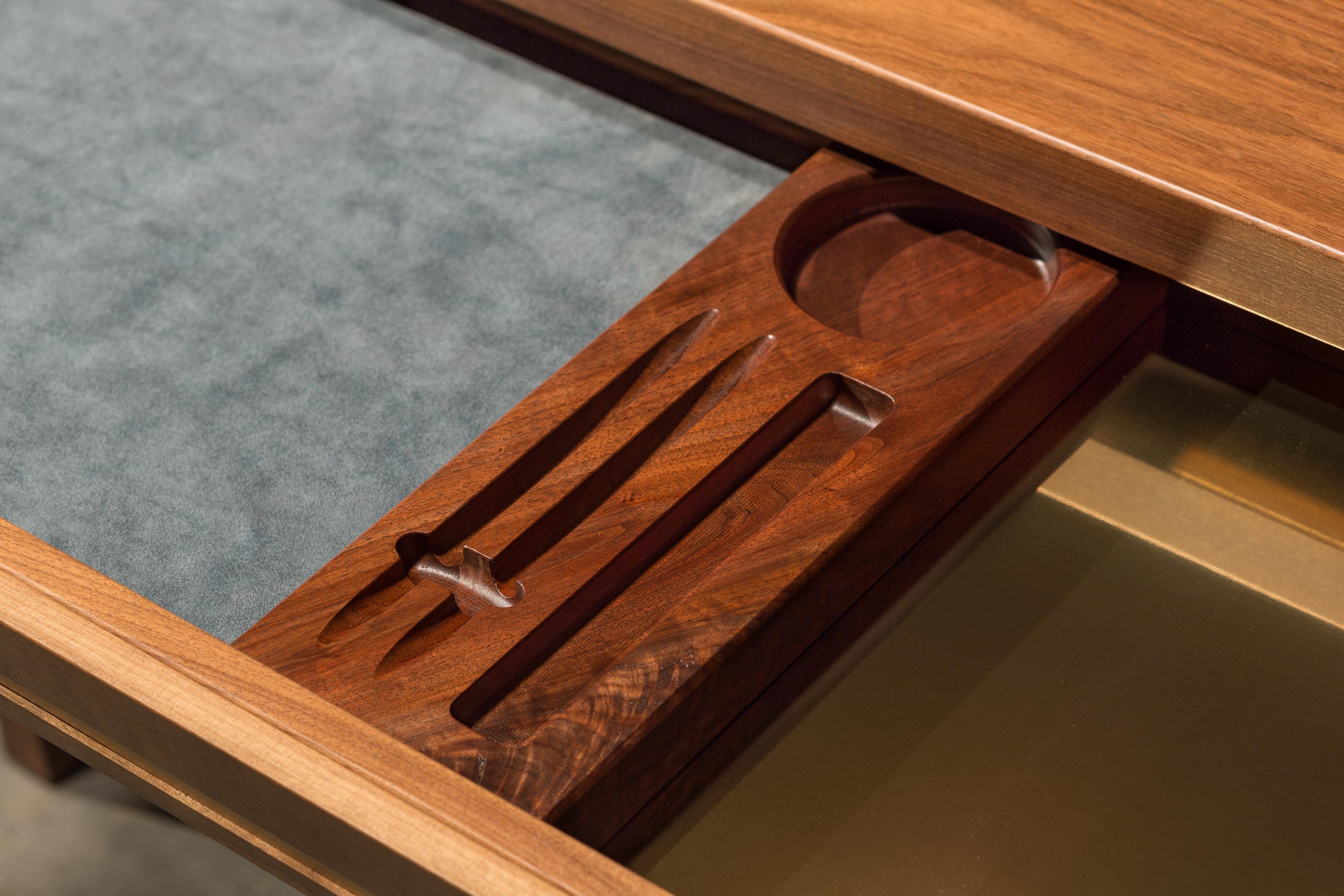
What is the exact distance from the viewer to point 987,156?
2.70 feet

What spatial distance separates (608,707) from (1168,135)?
436 mm

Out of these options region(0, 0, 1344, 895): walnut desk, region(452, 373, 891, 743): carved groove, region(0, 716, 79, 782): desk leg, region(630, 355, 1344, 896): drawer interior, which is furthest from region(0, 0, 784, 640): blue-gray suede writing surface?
region(0, 716, 79, 782): desk leg

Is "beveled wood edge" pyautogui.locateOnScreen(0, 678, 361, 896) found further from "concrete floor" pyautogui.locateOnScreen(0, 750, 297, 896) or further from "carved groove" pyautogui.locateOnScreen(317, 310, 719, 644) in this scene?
"concrete floor" pyautogui.locateOnScreen(0, 750, 297, 896)

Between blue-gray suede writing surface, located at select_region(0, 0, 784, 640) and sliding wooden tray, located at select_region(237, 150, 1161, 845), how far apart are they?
53 millimetres

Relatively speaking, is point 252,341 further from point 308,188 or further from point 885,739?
point 885,739

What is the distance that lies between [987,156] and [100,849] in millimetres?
964

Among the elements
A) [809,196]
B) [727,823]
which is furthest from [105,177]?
[727,823]

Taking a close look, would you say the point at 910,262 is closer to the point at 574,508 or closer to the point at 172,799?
the point at 574,508

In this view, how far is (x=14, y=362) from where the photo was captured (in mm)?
811

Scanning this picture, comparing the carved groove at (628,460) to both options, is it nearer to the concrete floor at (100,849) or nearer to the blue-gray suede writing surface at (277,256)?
the blue-gray suede writing surface at (277,256)

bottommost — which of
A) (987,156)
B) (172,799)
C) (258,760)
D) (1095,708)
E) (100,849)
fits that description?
(100,849)

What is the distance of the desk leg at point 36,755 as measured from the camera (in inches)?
48.9

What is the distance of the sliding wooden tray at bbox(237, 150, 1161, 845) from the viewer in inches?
24.6

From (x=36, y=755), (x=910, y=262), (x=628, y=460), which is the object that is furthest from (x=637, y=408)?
(x=36, y=755)
